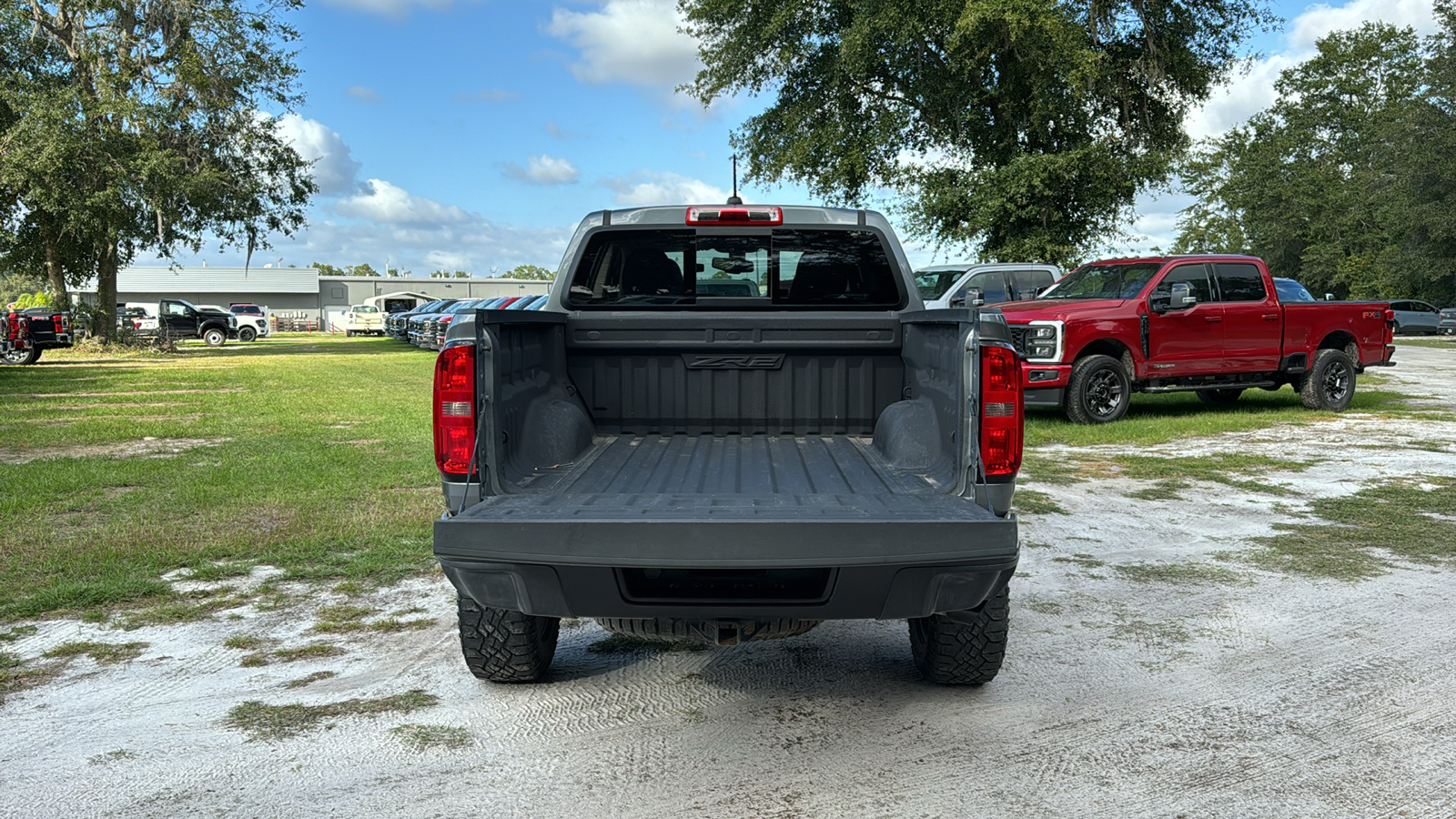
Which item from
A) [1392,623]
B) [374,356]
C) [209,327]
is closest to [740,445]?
[1392,623]

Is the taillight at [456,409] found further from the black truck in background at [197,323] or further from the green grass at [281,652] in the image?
the black truck in background at [197,323]

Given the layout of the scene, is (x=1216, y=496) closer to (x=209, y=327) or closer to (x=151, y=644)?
(x=151, y=644)

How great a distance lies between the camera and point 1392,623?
4.93 metres

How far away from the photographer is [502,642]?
4.01m

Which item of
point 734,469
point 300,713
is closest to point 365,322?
point 300,713

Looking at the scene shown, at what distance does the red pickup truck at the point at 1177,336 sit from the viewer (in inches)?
479

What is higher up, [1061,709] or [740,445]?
[740,445]

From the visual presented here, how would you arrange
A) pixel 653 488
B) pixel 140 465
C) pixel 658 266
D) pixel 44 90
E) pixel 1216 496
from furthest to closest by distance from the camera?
pixel 44 90
pixel 140 465
pixel 1216 496
pixel 658 266
pixel 653 488

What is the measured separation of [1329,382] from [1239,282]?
2.26 meters

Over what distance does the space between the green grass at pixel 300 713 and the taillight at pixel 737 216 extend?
2.29 m

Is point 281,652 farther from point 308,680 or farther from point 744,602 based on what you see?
point 744,602

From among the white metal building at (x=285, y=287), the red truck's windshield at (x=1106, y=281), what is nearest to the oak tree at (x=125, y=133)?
the red truck's windshield at (x=1106, y=281)

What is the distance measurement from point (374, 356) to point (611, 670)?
28.3 metres

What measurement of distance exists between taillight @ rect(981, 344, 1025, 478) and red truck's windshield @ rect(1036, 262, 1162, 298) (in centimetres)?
987
